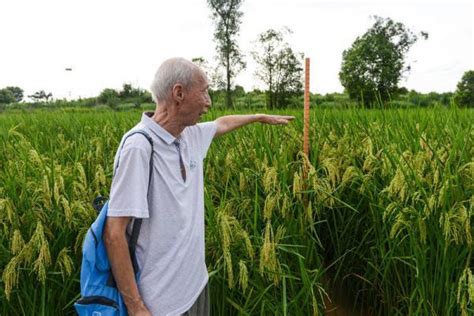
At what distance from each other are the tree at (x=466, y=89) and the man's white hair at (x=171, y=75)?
5199cm

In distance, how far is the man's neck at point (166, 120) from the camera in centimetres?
243

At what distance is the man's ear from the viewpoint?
2355 millimetres

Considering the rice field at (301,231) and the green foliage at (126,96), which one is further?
the green foliage at (126,96)

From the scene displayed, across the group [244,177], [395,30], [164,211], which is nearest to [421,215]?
[244,177]

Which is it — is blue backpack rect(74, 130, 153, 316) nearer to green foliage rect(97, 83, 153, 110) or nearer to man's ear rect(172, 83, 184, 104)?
A: man's ear rect(172, 83, 184, 104)

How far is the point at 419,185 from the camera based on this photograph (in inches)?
113

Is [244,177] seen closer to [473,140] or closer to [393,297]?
[393,297]

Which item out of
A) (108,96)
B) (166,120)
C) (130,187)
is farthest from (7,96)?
(130,187)

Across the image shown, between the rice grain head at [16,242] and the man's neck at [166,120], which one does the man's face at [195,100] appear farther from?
the rice grain head at [16,242]

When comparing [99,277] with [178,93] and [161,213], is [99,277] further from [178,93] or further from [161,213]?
[178,93]

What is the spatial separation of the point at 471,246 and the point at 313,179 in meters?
0.89

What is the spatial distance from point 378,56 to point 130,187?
4911 centimetres

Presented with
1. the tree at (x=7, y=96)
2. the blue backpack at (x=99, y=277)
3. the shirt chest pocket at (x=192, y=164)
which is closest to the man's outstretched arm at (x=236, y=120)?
the shirt chest pocket at (x=192, y=164)

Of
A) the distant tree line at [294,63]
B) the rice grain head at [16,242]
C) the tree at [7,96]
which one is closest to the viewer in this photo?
the rice grain head at [16,242]
